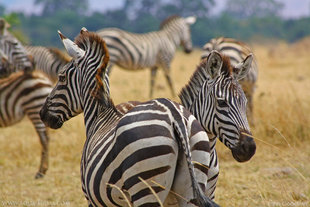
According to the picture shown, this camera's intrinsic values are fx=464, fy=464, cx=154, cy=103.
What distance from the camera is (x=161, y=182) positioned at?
3002mm

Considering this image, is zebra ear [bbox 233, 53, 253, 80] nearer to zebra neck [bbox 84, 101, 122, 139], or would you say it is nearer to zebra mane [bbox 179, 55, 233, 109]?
zebra mane [bbox 179, 55, 233, 109]

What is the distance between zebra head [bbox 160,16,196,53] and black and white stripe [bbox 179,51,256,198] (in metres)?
11.7

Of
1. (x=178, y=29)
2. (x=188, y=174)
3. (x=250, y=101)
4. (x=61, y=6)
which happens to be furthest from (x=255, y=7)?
(x=188, y=174)

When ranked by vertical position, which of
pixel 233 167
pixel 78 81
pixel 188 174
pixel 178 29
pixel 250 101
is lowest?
pixel 188 174

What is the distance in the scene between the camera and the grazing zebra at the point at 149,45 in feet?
42.4

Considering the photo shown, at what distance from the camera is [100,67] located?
12.5 feet

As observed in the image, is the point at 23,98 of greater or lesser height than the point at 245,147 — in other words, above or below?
above

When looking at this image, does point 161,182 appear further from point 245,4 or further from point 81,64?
point 245,4

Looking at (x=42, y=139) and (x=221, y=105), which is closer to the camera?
(x=221, y=105)

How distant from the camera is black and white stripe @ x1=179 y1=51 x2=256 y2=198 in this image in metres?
3.55

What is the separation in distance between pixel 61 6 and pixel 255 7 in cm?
4837

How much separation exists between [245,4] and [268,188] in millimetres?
121089

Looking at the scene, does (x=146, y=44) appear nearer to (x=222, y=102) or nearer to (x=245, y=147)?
(x=222, y=102)

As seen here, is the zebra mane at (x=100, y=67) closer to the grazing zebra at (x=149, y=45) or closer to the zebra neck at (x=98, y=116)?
the zebra neck at (x=98, y=116)
